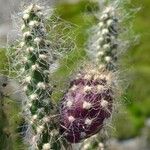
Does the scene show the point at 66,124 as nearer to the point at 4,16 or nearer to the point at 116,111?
the point at 116,111

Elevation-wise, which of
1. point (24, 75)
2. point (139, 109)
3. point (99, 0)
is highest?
point (24, 75)

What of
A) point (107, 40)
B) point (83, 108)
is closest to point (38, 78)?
point (83, 108)

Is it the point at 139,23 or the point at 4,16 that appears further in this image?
the point at 139,23

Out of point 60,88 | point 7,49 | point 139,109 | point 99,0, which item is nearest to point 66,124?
point 60,88

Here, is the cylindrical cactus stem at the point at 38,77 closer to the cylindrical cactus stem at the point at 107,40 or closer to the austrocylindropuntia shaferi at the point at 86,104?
the austrocylindropuntia shaferi at the point at 86,104

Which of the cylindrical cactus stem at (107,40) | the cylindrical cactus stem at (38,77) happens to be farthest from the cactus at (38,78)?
the cylindrical cactus stem at (107,40)

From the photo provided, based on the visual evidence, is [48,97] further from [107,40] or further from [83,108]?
[107,40]

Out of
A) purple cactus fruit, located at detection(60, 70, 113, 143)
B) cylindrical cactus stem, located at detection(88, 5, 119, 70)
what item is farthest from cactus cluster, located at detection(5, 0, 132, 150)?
cylindrical cactus stem, located at detection(88, 5, 119, 70)
